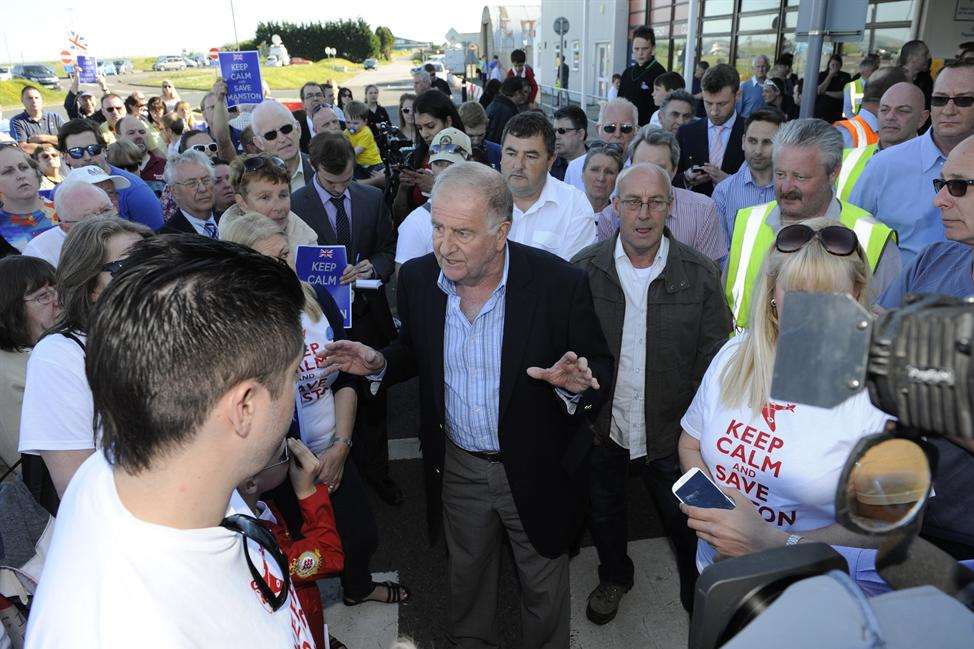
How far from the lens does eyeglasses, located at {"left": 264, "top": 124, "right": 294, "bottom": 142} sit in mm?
5388

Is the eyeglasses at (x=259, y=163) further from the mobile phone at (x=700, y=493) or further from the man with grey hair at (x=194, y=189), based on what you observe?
the mobile phone at (x=700, y=493)

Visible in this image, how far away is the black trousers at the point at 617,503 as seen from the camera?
3.19m

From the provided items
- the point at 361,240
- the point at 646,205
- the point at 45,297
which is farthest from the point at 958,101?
the point at 45,297

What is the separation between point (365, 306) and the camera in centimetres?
425

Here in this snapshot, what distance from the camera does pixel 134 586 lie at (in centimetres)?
110

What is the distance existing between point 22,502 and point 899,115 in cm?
597

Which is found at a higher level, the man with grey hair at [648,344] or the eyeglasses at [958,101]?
the eyeglasses at [958,101]

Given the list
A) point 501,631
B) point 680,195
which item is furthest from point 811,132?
point 501,631

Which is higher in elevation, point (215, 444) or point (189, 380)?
point (189, 380)

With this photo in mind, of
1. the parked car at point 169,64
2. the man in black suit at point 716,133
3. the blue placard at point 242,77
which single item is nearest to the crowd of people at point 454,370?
the man in black suit at point 716,133

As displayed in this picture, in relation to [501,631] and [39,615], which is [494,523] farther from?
[39,615]

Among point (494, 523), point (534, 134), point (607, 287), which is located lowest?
point (494, 523)

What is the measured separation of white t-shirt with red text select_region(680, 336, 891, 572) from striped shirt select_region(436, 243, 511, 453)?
0.86 m

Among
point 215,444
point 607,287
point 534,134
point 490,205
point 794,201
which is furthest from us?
point 534,134
